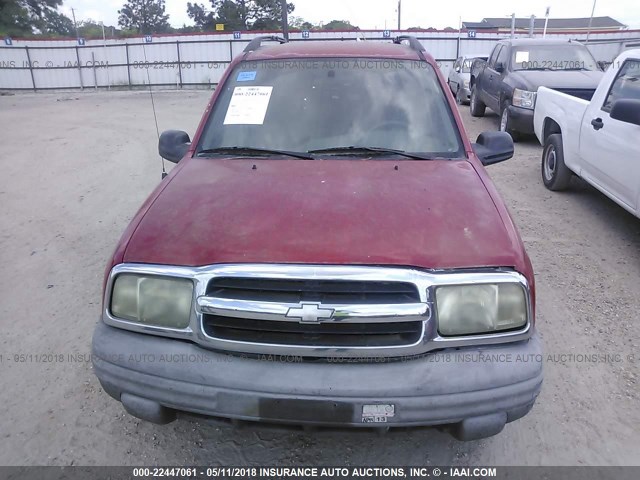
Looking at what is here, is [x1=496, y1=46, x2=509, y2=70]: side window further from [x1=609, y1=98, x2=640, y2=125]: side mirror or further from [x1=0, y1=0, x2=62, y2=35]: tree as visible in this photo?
[x1=0, y1=0, x2=62, y2=35]: tree

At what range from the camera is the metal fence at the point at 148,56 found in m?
22.4

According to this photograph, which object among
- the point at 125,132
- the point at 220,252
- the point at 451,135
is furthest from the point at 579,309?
the point at 125,132

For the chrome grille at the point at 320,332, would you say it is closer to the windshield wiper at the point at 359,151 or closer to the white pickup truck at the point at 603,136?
the windshield wiper at the point at 359,151

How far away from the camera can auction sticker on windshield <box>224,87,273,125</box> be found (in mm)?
3102

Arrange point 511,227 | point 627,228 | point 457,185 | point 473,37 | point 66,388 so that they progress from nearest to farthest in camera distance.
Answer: point 511,227
point 457,185
point 66,388
point 627,228
point 473,37

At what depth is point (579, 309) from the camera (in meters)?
3.68

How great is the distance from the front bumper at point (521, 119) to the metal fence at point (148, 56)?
1465 cm

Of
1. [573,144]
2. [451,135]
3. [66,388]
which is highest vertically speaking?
[451,135]

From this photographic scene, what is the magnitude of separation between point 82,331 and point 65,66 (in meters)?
23.8

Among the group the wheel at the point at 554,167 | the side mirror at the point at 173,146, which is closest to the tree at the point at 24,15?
the wheel at the point at 554,167

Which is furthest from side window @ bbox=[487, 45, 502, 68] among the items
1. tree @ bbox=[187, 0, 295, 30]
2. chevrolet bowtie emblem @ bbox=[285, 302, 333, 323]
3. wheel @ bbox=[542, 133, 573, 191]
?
tree @ bbox=[187, 0, 295, 30]

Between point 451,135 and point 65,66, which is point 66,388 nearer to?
point 451,135

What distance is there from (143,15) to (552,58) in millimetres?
64389

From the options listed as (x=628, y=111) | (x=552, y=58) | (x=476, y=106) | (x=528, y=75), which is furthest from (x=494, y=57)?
(x=628, y=111)
